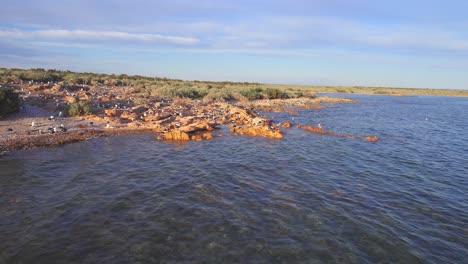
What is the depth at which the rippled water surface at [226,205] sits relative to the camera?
26.4 ft

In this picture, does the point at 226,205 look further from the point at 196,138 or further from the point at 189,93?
the point at 189,93

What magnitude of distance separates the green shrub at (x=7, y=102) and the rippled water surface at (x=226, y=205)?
718 centimetres

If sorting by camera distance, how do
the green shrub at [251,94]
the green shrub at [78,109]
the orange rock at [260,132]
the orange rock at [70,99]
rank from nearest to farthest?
the orange rock at [260,132]
the green shrub at [78,109]
the orange rock at [70,99]
the green shrub at [251,94]

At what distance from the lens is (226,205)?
1071cm

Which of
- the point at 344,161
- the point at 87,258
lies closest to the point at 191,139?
the point at 344,161

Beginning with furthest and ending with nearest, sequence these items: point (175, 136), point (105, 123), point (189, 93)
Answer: point (189, 93) < point (105, 123) < point (175, 136)

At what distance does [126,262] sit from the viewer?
7.36 m

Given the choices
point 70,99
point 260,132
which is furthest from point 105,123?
point 260,132

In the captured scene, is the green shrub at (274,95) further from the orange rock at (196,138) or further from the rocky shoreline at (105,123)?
the orange rock at (196,138)

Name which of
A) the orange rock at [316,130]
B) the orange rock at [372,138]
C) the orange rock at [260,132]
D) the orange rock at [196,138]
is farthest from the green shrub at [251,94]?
the orange rock at [196,138]

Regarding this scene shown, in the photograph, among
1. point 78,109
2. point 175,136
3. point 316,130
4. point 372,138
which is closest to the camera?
point 175,136

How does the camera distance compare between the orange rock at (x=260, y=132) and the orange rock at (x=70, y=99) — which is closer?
the orange rock at (x=260, y=132)

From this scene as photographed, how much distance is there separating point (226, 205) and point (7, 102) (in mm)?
18298

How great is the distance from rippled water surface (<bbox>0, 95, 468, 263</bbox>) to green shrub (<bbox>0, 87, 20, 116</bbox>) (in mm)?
7177
